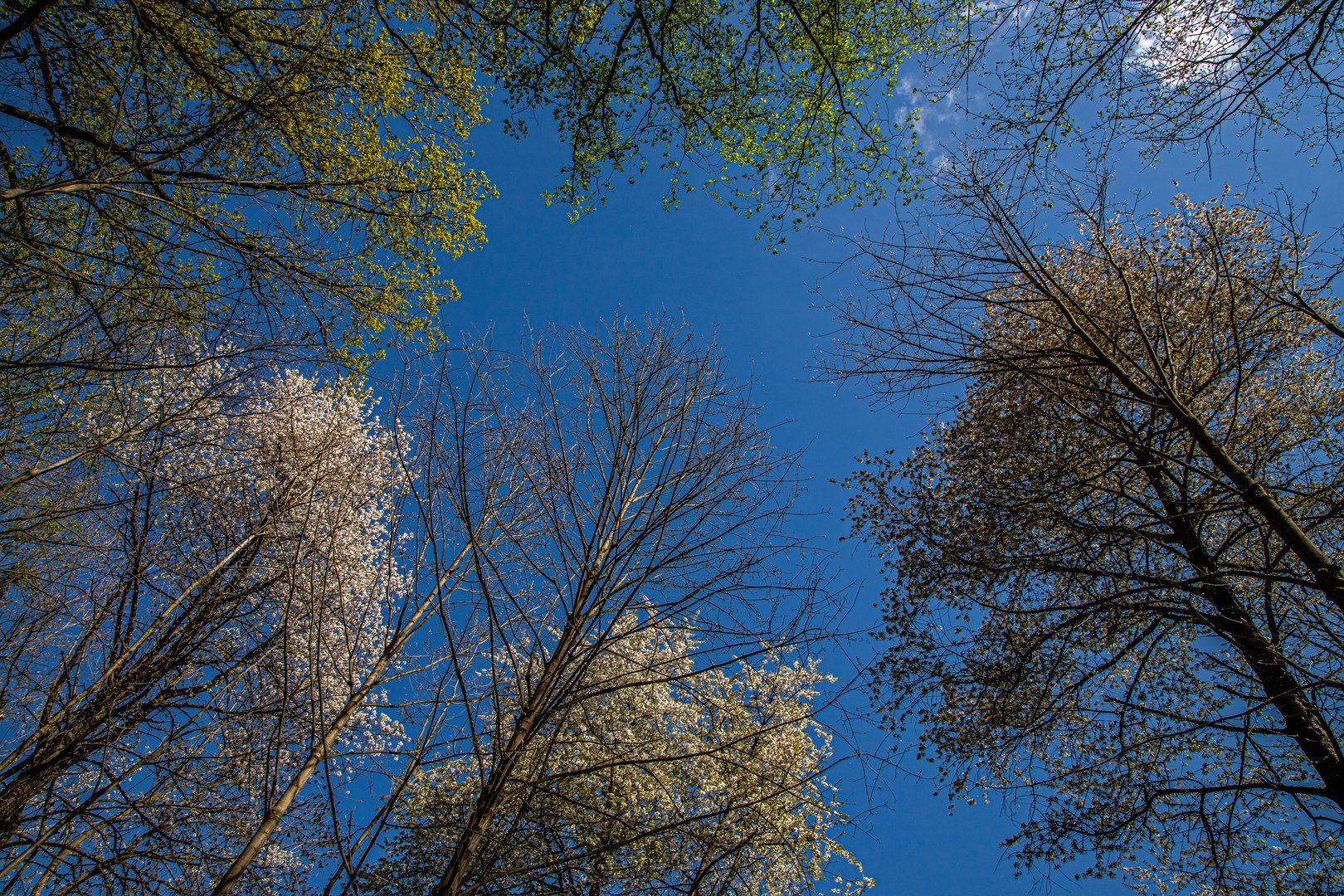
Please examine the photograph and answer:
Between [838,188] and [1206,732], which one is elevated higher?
[838,188]

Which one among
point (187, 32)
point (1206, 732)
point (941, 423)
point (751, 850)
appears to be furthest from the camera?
point (941, 423)

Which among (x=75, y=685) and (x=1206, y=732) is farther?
(x=1206, y=732)

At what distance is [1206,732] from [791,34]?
8.34 m

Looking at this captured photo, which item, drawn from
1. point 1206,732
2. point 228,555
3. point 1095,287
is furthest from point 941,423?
point 228,555

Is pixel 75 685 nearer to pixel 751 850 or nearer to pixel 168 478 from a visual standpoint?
pixel 168 478

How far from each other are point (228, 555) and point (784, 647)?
15.9ft

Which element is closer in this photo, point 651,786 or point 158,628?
point 158,628

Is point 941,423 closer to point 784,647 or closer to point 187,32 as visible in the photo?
point 784,647

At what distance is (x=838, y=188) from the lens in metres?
5.37

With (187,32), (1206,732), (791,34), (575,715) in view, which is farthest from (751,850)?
(187,32)

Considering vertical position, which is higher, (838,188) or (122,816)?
(838,188)

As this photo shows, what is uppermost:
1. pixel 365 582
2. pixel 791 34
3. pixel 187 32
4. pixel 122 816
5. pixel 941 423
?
pixel 941 423

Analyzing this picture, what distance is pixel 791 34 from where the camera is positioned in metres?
5.36

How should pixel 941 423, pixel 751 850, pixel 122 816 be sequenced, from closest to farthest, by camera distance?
pixel 122 816 → pixel 751 850 → pixel 941 423
